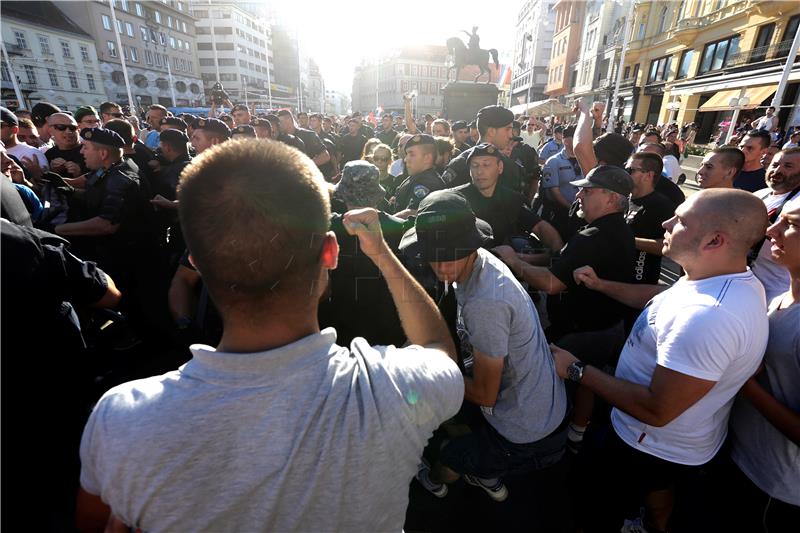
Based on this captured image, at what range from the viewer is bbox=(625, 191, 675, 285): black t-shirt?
3.61 meters

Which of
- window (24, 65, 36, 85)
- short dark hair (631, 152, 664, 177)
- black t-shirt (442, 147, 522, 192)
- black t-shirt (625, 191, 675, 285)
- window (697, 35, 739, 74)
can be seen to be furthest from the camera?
window (24, 65, 36, 85)

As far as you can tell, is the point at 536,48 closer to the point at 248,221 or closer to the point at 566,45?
the point at 566,45

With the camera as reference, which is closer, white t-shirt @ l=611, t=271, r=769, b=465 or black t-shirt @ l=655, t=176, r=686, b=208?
white t-shirt @ l=611, t=271, r=769, b=465

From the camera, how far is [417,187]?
4.27 m

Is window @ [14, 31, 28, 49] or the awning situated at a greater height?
window @ [14, 31, 28, 49]

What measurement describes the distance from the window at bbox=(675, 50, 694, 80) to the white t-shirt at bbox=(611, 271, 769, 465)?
135 feet

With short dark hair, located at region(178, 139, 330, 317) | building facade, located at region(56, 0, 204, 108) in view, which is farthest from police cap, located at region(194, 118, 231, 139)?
building facade, located at region(56, 0, 204, 108)

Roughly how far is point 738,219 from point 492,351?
1.28 m

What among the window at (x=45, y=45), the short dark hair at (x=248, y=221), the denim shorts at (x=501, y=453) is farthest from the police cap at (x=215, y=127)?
the window at (x=45, y=45)

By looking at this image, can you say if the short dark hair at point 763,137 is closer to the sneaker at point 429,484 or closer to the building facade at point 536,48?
the sneaker at point 429,484

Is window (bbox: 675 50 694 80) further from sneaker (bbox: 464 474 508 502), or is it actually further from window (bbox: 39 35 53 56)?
window (bbox: 39 35 53 56)

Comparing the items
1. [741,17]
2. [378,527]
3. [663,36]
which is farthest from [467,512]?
[663,36]

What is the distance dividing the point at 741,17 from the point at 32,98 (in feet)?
218

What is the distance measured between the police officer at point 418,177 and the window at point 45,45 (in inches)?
2388
